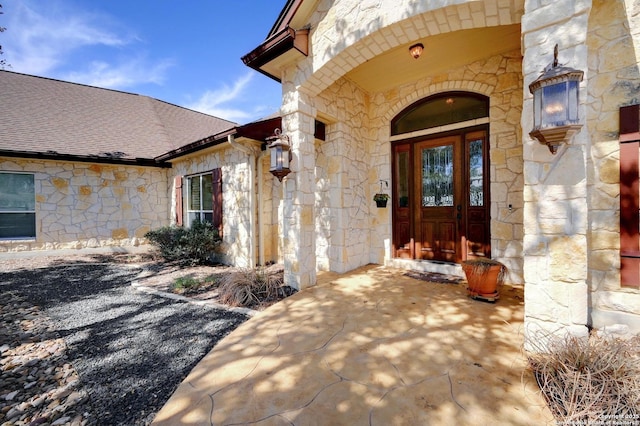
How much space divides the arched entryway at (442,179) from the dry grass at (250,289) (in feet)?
8.43

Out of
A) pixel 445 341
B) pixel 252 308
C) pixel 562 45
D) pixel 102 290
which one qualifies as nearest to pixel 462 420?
pixel 445 341

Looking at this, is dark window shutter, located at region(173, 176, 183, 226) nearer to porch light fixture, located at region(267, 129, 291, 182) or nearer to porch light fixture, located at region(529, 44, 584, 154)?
porch light fixture, located at region(267, 129, 291, 182)

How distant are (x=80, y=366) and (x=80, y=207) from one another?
22.4ft

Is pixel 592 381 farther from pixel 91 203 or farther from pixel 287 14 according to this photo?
pixel 91 203

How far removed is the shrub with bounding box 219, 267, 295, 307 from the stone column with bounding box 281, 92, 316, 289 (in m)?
0.24

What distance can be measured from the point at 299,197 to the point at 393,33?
2.28 metres

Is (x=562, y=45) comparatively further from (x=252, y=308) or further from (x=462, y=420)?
(x=252, y=308)

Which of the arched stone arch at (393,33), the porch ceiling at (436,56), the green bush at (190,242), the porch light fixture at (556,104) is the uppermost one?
the porch ceiling at (436,56)

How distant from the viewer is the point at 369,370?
1.96 meters

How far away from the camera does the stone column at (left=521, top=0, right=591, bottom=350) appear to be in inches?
75.7

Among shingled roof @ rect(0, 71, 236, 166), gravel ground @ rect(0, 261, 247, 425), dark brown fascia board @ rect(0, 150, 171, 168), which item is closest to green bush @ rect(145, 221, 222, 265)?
gravel ground @ rect(0, 261, 247, 425)

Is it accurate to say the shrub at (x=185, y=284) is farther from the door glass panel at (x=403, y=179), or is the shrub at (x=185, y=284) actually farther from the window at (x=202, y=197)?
the door glass panel at (x=403, y=179)

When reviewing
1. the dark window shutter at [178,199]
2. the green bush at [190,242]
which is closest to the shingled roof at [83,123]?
the dark window shutter at [178,199]

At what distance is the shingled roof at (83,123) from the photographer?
6715 mm
